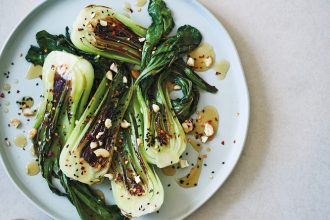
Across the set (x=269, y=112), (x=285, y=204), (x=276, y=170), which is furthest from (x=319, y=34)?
(x=285, y=204)

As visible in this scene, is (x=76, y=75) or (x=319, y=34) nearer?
(x=76, y=75)

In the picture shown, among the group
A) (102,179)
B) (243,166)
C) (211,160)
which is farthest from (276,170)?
(102,179)

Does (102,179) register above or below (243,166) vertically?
below

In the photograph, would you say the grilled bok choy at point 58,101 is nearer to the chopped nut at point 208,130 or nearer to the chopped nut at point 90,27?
the chopped nut at point 90,27

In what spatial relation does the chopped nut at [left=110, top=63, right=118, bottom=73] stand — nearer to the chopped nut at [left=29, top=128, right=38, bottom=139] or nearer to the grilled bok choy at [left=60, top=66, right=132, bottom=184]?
the grilled bok choy at [left=60, top=66, right=132, bottom=184]

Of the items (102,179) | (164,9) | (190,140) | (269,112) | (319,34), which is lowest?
(102,179)

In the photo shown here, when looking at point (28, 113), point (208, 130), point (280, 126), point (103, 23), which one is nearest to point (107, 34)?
point (103, 23)

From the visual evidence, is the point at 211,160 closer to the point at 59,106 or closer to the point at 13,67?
the point at 59,106

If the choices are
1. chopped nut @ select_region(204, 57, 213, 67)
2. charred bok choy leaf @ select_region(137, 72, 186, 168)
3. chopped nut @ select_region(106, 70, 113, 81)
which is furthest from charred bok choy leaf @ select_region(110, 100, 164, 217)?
chopped nut @ select_region(204, 57, 213, 67)
